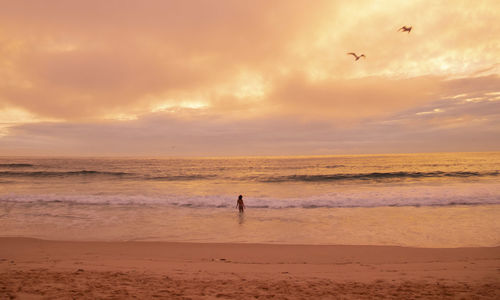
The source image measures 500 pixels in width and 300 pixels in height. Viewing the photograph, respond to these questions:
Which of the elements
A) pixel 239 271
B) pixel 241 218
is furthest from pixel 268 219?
pixel 239 271

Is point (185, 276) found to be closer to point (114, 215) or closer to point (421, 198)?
point (114, 215)

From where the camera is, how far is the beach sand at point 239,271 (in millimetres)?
6016

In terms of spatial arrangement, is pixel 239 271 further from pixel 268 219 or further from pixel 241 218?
pixel 241 218

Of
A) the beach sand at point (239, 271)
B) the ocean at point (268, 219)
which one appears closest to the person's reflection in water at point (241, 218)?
the ocean at point (268, 219)

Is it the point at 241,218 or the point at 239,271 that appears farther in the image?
the point at 241,218

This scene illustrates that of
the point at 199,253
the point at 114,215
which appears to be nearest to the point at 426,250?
the point at 199,253

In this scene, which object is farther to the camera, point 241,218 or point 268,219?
point 241,218

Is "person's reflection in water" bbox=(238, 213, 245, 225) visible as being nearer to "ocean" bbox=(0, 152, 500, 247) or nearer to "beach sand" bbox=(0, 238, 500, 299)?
"ocean" bbox=(0, 152, 500, 247)

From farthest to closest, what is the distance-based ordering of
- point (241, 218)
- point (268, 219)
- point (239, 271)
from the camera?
point (241, 218) < point (268, 219) < point (239, 271)

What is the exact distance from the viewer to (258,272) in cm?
775

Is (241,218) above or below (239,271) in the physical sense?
below

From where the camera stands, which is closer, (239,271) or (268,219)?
(239,271)

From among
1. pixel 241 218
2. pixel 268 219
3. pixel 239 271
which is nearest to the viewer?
pixel 239 271

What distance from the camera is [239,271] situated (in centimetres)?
780
